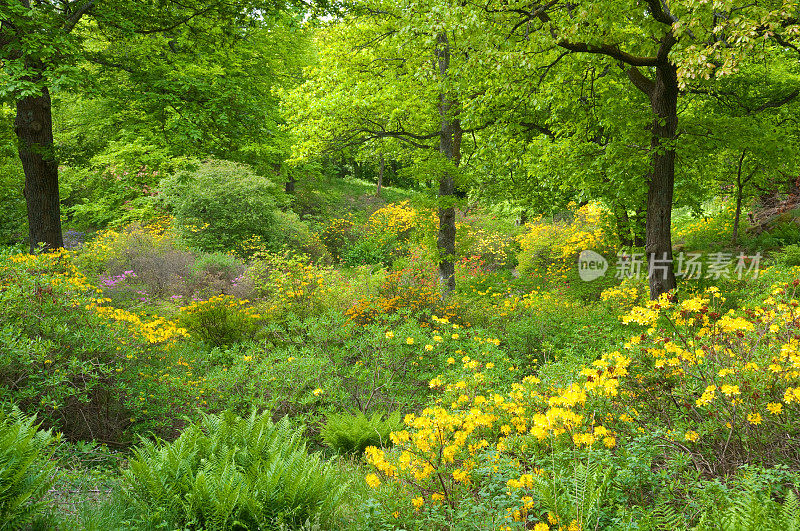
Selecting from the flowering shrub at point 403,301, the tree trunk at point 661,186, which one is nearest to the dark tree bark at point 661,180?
the tree trunk at point 661,186

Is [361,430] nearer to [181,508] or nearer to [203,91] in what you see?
[181,508]

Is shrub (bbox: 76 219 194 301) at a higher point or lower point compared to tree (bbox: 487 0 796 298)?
lower

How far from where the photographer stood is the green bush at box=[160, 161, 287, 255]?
1277 cm

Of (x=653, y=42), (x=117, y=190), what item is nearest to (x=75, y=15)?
(x=117, y=190)

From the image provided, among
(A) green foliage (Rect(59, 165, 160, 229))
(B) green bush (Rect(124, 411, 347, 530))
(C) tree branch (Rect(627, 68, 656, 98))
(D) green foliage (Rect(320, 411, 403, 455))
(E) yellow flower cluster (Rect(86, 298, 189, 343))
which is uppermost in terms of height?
(C) tree branch (Rect(627, 68, 656, 98))

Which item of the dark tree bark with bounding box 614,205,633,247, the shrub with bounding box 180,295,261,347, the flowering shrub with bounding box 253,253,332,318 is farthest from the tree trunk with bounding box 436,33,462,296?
the shrub with bounding box 180,295,261,347

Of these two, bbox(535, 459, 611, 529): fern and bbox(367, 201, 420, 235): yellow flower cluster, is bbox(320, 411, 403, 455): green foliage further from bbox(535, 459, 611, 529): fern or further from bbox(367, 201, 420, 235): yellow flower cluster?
bbox(367, 201, 420, 235): yellow flower cluster

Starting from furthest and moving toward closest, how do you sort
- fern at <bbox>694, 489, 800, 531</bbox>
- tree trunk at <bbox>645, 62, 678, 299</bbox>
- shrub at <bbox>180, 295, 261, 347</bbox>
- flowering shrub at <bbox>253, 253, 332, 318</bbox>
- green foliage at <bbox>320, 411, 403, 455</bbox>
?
flowering shrub at <bbox>253, 253, 332, 318</bbox> < shrub at <bbox>180, 295, 261, 347</bbox> < tree trunk at <bbox>645, 62, 678, 299</bbox> < green foliage at <bbox>320, 411, 403, 455</bbox> < fern at <bbox>694, 489, 800, 531</bbox>

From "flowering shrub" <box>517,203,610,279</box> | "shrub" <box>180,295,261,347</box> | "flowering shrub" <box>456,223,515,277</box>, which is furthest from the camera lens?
"flowering shrub" <box>456,223,515,277</box>

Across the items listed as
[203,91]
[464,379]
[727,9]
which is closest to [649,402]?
[464,379]

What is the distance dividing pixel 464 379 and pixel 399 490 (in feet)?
4.53

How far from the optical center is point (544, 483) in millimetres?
2303

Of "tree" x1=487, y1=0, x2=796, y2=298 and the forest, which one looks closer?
the forest

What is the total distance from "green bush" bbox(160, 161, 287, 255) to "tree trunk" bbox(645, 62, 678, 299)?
972 cm
